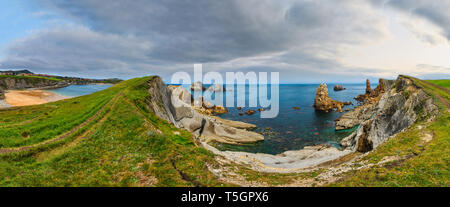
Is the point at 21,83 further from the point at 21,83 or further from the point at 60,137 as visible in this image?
the point at 60,137

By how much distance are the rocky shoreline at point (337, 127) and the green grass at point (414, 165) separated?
7.22 metres

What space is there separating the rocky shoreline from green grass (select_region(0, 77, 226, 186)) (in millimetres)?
7225

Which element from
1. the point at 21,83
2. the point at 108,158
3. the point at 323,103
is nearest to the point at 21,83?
the point at 21,83

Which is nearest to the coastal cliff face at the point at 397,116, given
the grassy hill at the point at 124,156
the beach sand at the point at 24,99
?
the grassy hill at the point at 124,156

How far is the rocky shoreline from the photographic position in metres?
22.6

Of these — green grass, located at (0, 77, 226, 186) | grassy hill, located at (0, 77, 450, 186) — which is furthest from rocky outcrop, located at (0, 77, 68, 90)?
green grass, located at (0, 77, 226, 186)

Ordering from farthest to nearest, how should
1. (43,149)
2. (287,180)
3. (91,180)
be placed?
(287,180), (43,149), (91,180)

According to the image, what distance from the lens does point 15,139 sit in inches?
510

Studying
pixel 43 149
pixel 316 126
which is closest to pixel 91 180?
pixel 43 149

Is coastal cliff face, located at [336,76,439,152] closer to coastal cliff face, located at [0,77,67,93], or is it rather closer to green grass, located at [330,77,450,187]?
green grass, located at [330,77,450,187]

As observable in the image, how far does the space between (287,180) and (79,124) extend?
21246 millimetres

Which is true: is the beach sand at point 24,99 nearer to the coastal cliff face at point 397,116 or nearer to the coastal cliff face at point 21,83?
the coastal cliff face at point 21,83

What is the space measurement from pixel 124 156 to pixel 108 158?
104 cm

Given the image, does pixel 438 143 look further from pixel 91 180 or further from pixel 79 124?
pixel 79 124
